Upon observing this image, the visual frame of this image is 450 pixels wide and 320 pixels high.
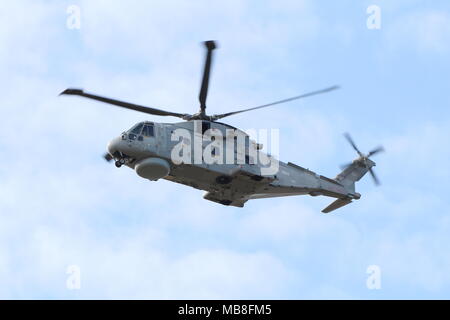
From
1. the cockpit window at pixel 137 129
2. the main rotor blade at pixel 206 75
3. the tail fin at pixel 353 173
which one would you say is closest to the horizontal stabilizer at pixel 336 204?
the tail fin at pixel 353 173

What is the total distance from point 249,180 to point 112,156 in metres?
7.18

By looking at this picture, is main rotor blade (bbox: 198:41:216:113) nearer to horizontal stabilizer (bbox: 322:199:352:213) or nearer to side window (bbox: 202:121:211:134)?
side window (bbox: 202:121:211:134)

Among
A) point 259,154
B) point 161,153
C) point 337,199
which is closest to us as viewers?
point 161,153

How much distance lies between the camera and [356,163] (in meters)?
51.4

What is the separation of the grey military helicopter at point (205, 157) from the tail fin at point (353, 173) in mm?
2622

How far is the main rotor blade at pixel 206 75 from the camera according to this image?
41906 mm

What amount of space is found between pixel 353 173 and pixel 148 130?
1391 cm

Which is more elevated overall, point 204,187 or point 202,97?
point 202,97

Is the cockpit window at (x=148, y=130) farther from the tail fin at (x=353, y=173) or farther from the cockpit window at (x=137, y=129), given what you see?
the tail fin at (x=353, y=173)
